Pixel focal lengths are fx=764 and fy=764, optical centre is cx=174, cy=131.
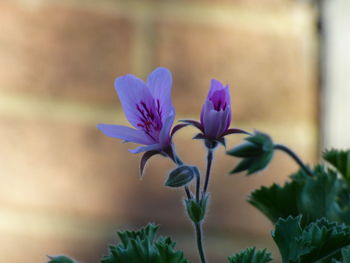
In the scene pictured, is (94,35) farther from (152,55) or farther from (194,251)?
(194,251)

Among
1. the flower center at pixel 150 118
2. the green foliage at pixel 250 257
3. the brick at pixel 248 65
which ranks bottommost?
the green foliage at pixel 250 257

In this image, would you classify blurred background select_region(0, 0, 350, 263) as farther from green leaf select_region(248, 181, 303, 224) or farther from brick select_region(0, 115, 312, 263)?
green leaf select_region(248, 181, 303, 224)

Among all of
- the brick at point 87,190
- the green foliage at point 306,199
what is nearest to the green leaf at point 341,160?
the green foliage at point 306,199

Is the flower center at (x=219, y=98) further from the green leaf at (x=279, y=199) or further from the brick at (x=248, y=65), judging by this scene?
the brick at (x=248, y=65)

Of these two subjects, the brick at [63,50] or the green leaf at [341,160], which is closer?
the green leaf at [341,160]

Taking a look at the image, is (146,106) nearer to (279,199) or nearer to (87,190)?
(279,199)

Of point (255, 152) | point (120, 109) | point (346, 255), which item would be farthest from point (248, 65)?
point (346, 255)
